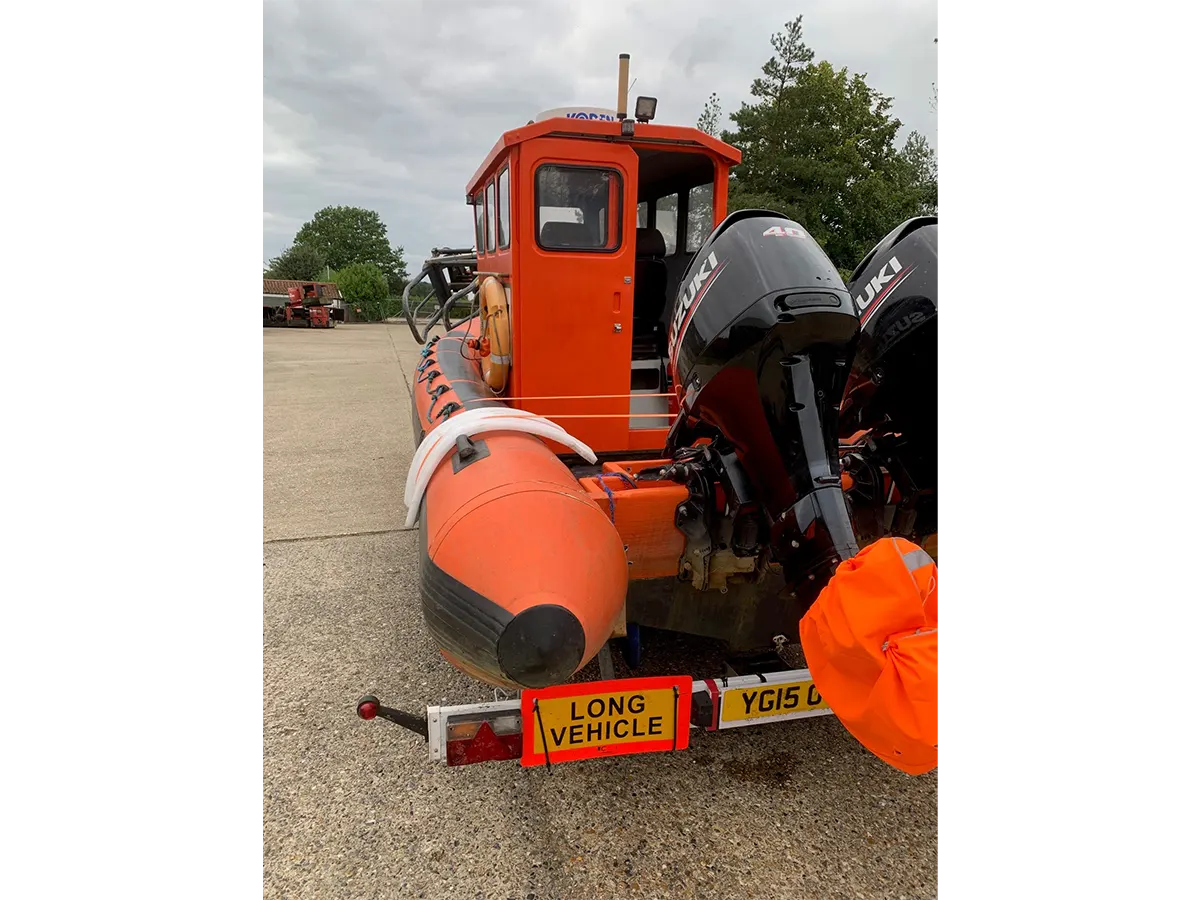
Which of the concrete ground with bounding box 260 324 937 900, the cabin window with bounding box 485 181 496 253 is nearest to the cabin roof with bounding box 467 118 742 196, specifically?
the cabin window with bounding box 485 181 496 253

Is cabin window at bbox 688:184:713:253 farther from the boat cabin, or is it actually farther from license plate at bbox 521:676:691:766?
license plate at bbox 521:676:691:766

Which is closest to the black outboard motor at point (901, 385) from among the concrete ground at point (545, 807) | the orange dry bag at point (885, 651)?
the concrete ground at point (545, 807)

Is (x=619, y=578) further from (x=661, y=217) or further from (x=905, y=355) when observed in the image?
(x=661, y=217)

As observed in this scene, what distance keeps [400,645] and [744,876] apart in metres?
1.89

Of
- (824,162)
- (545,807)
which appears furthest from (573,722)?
(824,162)

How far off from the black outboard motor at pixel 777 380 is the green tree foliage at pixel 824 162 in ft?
63.0

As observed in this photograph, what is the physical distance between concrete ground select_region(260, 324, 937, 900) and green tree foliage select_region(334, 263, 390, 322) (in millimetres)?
35597

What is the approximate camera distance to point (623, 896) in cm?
184

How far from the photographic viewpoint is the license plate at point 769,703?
2.05 metres

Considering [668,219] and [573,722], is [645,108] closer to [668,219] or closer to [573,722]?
[668,219]

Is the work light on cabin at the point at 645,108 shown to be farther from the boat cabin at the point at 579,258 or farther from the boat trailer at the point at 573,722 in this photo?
the boat trailer at the point at 573,722

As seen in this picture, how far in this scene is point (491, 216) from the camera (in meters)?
4.11

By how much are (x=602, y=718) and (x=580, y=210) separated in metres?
2.42
